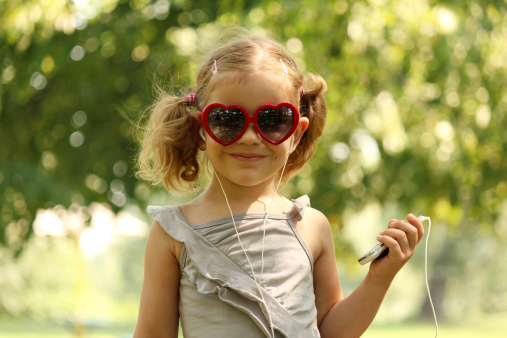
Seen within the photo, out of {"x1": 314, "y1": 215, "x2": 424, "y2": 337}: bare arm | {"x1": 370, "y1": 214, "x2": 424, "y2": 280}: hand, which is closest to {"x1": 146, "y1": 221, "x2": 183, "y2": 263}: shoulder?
{"x1": 314, "y1": 215, "x2": 424, "y2": 337}: bare arm

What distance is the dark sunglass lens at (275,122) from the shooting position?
1739 millimetres

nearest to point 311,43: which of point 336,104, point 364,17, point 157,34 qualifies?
point 364,17

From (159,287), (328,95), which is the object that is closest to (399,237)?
(159,287)

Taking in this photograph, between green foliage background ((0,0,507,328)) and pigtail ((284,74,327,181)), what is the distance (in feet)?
9.42

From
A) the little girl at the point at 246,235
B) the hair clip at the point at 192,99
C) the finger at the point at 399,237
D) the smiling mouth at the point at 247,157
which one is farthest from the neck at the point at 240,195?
the finger at the point at 399,237

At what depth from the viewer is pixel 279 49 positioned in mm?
1955

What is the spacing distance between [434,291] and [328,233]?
30755mm

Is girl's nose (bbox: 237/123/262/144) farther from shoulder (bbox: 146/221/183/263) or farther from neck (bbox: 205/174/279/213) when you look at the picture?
shoulder (bbox: 146/221/183/263)

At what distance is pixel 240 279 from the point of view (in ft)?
5.74

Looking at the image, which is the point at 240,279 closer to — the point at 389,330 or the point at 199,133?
the point at 199,133

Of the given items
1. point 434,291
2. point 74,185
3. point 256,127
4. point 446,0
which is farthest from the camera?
point 434,291

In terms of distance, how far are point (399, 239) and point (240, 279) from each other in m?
0.40

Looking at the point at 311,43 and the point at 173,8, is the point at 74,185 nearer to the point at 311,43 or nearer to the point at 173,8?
the point at 173,8

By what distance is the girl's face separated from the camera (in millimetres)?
1760
